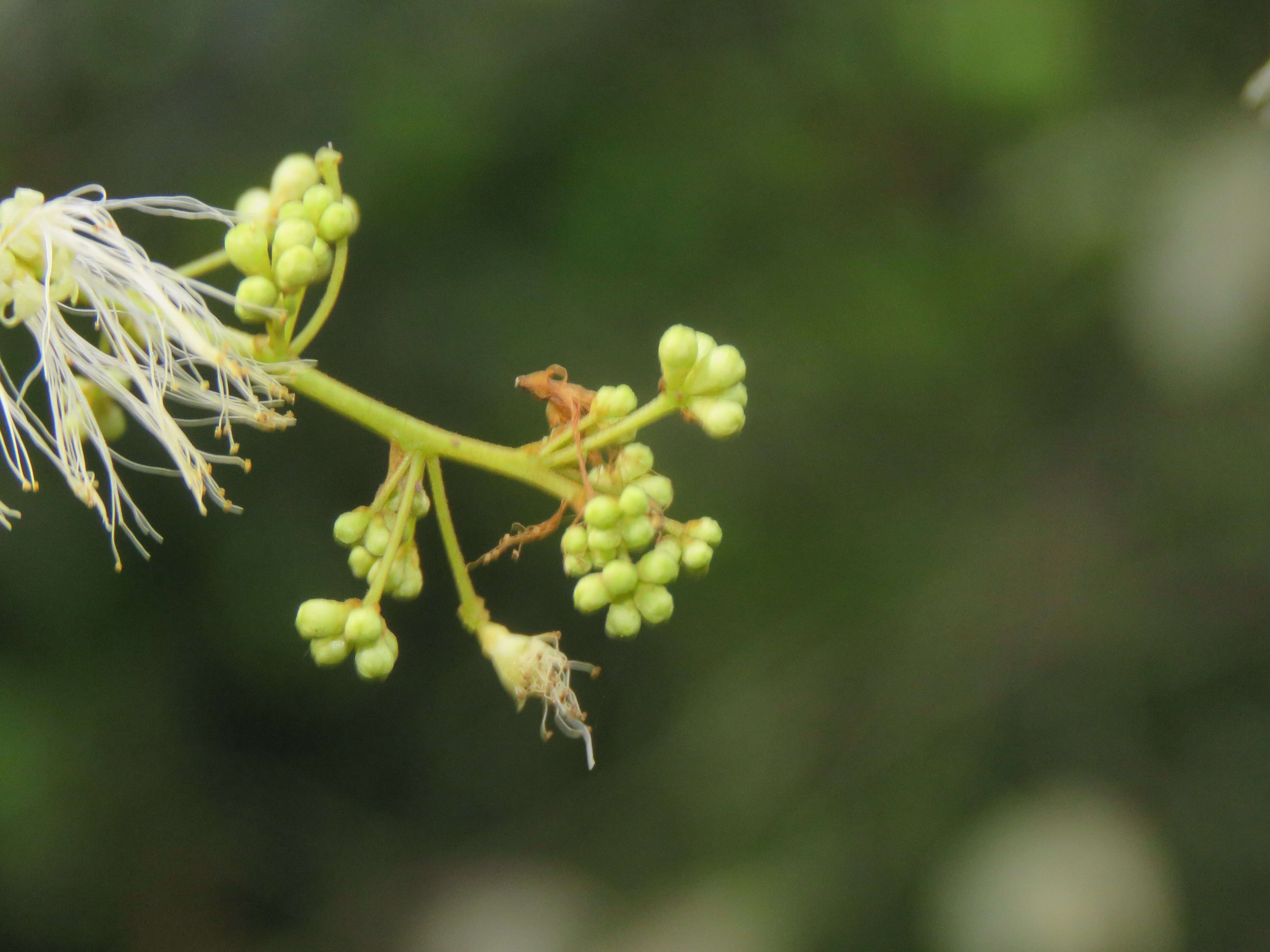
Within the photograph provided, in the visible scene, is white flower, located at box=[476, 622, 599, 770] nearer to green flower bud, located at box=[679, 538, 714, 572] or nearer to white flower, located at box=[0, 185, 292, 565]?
green flower bud, located at box=[679, 538, 714, 572]

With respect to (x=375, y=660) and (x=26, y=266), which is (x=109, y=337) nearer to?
(x=26, y=266)

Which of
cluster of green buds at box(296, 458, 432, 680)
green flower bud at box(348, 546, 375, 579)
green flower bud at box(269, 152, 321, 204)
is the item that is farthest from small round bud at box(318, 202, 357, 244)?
green flower bud at box(348, 546, 375, 579)

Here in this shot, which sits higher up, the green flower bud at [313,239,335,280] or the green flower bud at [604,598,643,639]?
the green flower bud at [313,239,335,280]

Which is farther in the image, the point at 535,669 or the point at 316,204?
the point at 535,669

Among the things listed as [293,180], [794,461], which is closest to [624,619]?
[293,180]

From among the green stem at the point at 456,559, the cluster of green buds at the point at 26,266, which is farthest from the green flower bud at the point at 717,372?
the cluster of green buds at the point at 26,266

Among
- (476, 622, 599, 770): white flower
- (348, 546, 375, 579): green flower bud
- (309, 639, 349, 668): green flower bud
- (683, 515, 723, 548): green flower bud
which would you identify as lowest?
(309, 639, 349, 668): green flower bud
